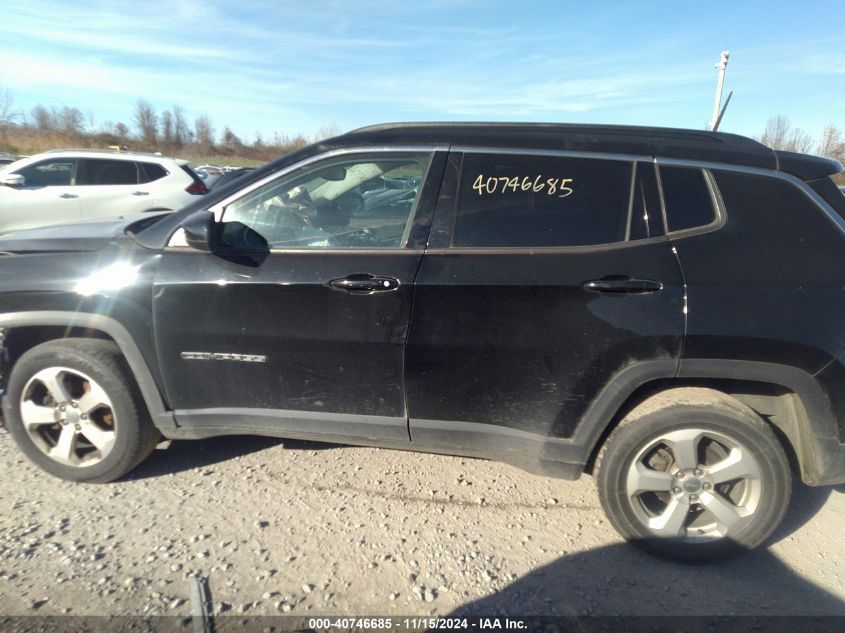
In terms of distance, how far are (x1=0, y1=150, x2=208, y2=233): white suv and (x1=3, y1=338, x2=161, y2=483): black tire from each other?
248 inches

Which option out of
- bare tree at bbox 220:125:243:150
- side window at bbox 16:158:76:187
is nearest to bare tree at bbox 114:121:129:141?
bare tree at bbox 220:125:243:150

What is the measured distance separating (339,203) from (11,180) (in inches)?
334

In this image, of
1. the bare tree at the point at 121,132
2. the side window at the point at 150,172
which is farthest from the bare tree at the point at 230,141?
→ the side window at the point at 150,172

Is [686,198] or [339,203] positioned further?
[339,203]

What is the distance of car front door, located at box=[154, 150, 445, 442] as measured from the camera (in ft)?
8.31

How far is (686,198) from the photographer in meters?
2.44

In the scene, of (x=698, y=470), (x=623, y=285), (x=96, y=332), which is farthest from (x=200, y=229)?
(x=698, y=470)

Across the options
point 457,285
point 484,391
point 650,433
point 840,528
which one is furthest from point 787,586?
point 457,285

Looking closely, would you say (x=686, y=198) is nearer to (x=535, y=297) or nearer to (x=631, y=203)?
(x=631, y=203)

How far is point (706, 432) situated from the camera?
95.4 inches

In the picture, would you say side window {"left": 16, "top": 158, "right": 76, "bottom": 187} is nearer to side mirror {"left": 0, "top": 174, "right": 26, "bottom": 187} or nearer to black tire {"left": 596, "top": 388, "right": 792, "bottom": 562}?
side mirror {"left": 0, "top": 174, "right": 26, "bottom": 187}

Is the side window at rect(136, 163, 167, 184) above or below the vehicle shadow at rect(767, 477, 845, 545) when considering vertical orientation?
above

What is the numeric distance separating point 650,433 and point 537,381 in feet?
1.82

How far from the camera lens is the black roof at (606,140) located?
8.01 feet
